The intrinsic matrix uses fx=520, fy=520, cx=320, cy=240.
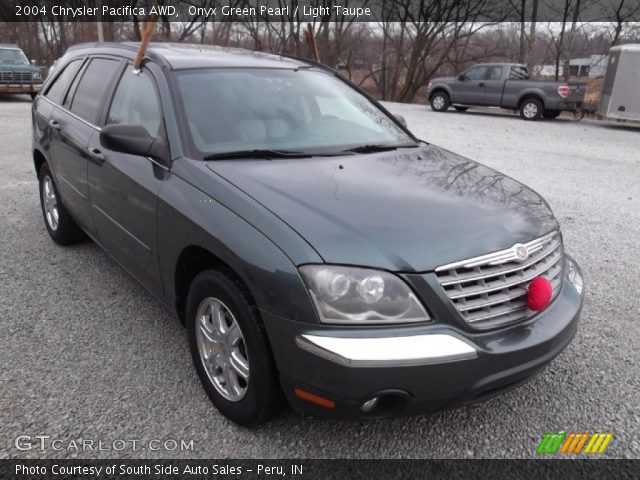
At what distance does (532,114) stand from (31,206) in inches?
609

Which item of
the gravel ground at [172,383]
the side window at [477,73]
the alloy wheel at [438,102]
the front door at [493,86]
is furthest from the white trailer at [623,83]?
the gravel ground at [172,383]

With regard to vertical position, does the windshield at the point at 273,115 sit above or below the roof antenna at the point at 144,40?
below

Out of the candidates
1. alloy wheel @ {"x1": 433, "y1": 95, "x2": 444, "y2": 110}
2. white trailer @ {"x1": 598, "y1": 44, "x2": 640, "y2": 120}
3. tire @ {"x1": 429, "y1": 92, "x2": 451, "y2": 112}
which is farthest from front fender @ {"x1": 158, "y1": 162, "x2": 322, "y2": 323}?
alloy wheel @ {"x1": 433, "y1": 95, "x2": 444, "y2": 110}

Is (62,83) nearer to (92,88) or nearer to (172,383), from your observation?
(92,88)

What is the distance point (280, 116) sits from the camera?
313 centimetres

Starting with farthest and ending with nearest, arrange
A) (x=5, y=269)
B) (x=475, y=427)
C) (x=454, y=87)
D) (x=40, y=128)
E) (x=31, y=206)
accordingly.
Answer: (x=454, y=87) < (x=31, y=206) < (x=40, y=128) < (x=5, y=269) < (x=475, y=427)

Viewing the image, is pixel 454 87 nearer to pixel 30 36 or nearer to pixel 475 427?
pixel 475 427

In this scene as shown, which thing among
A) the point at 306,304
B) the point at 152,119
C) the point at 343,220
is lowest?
the point at 306,304

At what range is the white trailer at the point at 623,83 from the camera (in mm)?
14675

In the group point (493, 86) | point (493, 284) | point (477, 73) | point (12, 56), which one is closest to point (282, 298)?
point (493, 284)

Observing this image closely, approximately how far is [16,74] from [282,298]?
19753 millimetres

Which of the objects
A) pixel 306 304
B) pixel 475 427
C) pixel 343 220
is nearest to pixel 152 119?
pixel 343 220

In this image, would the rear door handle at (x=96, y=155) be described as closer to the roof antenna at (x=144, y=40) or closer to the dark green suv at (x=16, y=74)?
the roof antenna at (x=144, y=40)

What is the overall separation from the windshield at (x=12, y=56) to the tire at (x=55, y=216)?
16618mm
